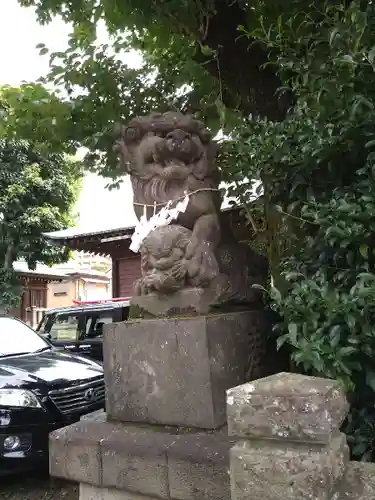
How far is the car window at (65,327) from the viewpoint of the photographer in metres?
10.0

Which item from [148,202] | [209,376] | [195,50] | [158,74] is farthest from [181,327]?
[158,74]

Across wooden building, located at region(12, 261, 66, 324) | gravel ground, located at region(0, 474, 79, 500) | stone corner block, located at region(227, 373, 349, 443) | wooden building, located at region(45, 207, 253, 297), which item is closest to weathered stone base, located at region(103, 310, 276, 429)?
stone corner block, located at region(227, 373, 349, 443)

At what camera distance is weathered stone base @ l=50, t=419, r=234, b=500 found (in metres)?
2.72

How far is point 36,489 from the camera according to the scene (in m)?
4.85

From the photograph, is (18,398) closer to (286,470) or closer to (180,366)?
(180,366)

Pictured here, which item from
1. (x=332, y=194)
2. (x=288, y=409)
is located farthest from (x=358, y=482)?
(x=332, y=194)

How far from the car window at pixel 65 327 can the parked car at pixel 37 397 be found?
3.87m

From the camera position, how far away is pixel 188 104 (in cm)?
604

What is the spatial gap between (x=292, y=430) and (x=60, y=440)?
1.90 meters

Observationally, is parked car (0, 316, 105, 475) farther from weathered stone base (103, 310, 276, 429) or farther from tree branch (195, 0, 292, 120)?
tree branch (195, 0, 292, 120)

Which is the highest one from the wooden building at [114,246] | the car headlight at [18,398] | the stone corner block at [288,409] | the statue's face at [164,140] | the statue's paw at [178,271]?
the wooden building at [114,246]

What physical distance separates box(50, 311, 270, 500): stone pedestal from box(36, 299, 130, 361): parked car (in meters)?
5.98

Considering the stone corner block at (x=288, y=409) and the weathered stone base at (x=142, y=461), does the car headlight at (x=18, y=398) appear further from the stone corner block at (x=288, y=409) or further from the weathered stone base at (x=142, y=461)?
the stone corner block at (x=288, y=409)

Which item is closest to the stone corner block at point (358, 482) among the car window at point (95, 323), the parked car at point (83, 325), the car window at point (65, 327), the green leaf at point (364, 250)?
the green leaf at point (364, 250)
